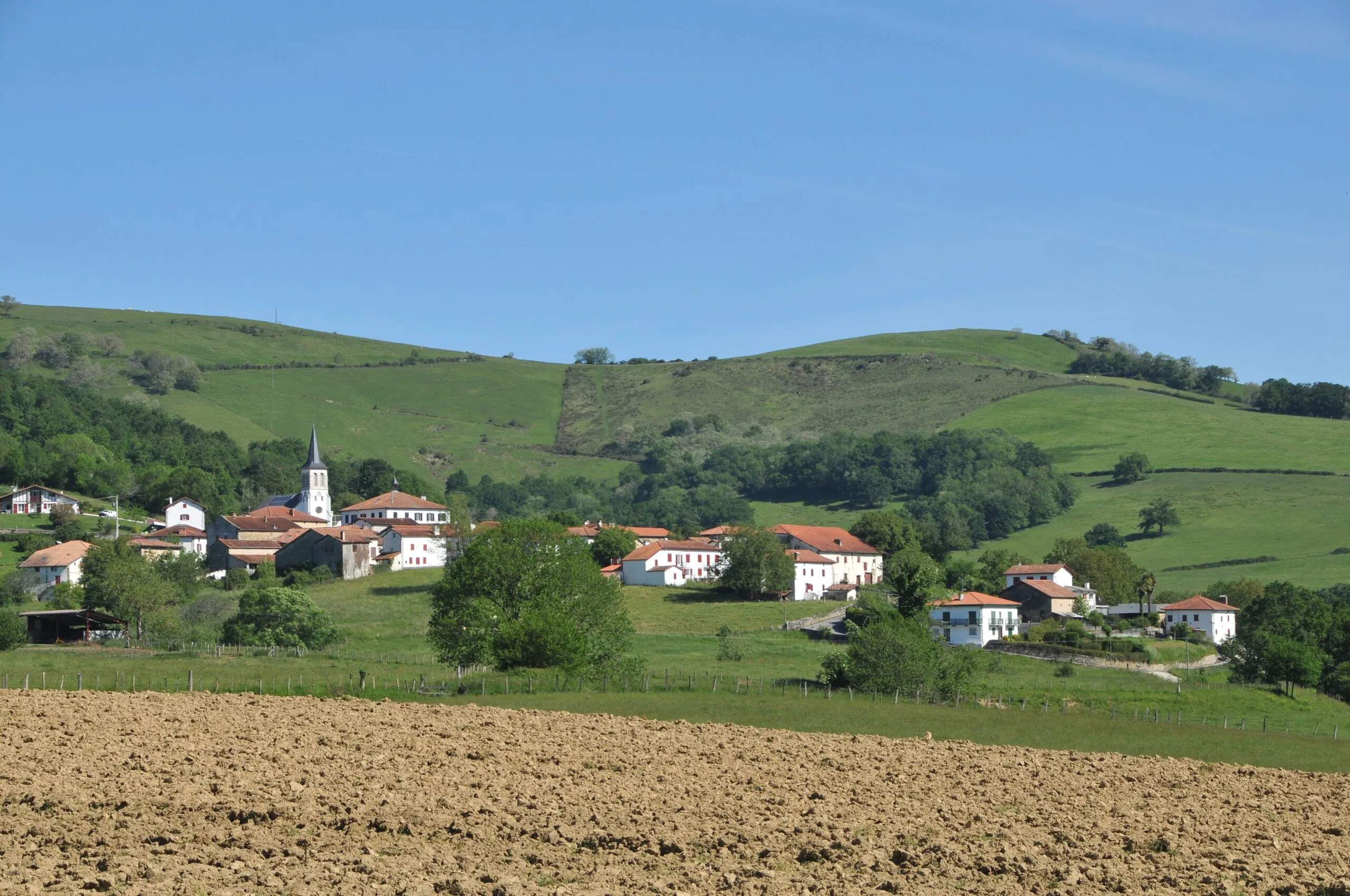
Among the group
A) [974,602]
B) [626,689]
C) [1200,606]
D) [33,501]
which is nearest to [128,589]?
[626,689]

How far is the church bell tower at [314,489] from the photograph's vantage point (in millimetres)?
149625

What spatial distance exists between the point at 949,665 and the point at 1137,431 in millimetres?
131928

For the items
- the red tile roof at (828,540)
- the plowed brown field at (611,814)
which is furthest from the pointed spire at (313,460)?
the plowed brown field at (611,814)

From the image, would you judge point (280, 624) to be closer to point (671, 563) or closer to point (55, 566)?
Result: point (55, 566)

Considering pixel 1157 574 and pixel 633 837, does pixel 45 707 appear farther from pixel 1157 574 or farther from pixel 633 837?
pixel 1157 574

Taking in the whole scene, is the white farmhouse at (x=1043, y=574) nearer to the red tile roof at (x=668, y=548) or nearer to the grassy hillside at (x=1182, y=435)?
the red tile roof at (x=668, y=548)

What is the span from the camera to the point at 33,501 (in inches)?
5463

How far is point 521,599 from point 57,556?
58.8m

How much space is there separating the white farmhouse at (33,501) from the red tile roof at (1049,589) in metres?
88.6

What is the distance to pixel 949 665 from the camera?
199 feet

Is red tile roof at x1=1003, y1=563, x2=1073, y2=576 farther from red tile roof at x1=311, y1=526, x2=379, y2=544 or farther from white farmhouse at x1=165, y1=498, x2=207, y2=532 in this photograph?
white farmhouse at x1=165, y1=498, x2=207, y2=532

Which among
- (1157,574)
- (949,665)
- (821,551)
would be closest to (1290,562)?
(1157,574)

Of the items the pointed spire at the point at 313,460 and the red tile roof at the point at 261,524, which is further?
the pointed spire at the point at 313,460

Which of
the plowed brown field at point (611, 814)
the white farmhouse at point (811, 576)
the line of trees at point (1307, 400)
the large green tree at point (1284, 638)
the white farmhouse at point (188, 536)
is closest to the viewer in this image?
the plowed brown field at point (611, 814)
